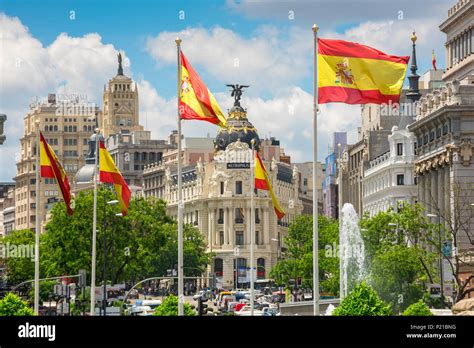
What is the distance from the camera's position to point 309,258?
15275 centimetres

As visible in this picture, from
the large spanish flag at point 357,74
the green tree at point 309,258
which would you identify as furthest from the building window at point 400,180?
the large spanish flag at point 357,74

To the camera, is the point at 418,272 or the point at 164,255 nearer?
the point at 418,272

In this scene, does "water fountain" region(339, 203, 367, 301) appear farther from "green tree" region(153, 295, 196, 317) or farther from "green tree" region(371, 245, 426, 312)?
"green tree" region(153, 295, 196, 317)

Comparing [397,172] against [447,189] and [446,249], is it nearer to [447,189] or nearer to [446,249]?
[447,189]

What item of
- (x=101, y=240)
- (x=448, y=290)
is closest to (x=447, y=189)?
(x=448, y=290)

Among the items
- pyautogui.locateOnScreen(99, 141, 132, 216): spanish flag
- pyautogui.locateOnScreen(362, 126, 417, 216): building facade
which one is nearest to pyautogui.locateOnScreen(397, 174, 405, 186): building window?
pyautogui.locateOnScreen(362, 126, 417, 216): building facade

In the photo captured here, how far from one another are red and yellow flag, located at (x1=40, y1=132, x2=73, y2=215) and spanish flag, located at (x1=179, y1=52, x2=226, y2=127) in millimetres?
13884

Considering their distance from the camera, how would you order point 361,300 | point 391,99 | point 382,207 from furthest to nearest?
point 382,207 → point 361,300 → point 391,99

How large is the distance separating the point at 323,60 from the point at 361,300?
10228mm
